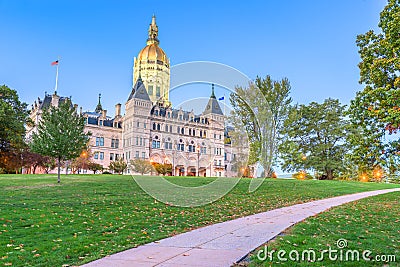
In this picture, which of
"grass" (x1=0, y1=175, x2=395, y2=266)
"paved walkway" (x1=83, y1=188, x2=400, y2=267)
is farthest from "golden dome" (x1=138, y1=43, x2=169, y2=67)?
"paved walkway" (x1=83, y1=188, x2=400, y2=267)

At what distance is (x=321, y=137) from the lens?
5347cm

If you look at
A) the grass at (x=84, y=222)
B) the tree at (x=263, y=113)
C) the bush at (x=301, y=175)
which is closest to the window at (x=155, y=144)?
the bush at (x=301, y=175)

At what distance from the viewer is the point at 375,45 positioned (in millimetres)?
21344

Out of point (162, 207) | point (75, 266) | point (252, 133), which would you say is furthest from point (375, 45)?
point (75, 266)

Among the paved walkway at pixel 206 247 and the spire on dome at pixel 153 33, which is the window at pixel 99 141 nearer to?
the spire on dome at pixel 153 33

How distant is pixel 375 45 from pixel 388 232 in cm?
1474

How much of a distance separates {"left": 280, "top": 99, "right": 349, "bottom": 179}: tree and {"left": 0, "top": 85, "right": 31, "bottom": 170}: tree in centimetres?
3368

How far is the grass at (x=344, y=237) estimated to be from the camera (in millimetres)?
6945

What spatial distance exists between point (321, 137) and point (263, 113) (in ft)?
101

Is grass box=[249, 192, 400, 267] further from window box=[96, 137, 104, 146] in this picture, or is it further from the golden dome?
the golden dome

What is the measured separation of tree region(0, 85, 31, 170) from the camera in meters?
36.8

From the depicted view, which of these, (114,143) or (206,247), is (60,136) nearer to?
(206,247)

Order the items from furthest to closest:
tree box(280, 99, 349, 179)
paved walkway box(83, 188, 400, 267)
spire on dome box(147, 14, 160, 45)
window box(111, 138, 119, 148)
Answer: spire on dome box(147, 14, 160, 45)
window box(111, 138, 119, 148)
tree box(280, 99, 349, 179)
paved walkway box(83, 188, 400, 267)

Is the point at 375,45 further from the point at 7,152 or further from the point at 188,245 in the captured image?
the point at 7,152
